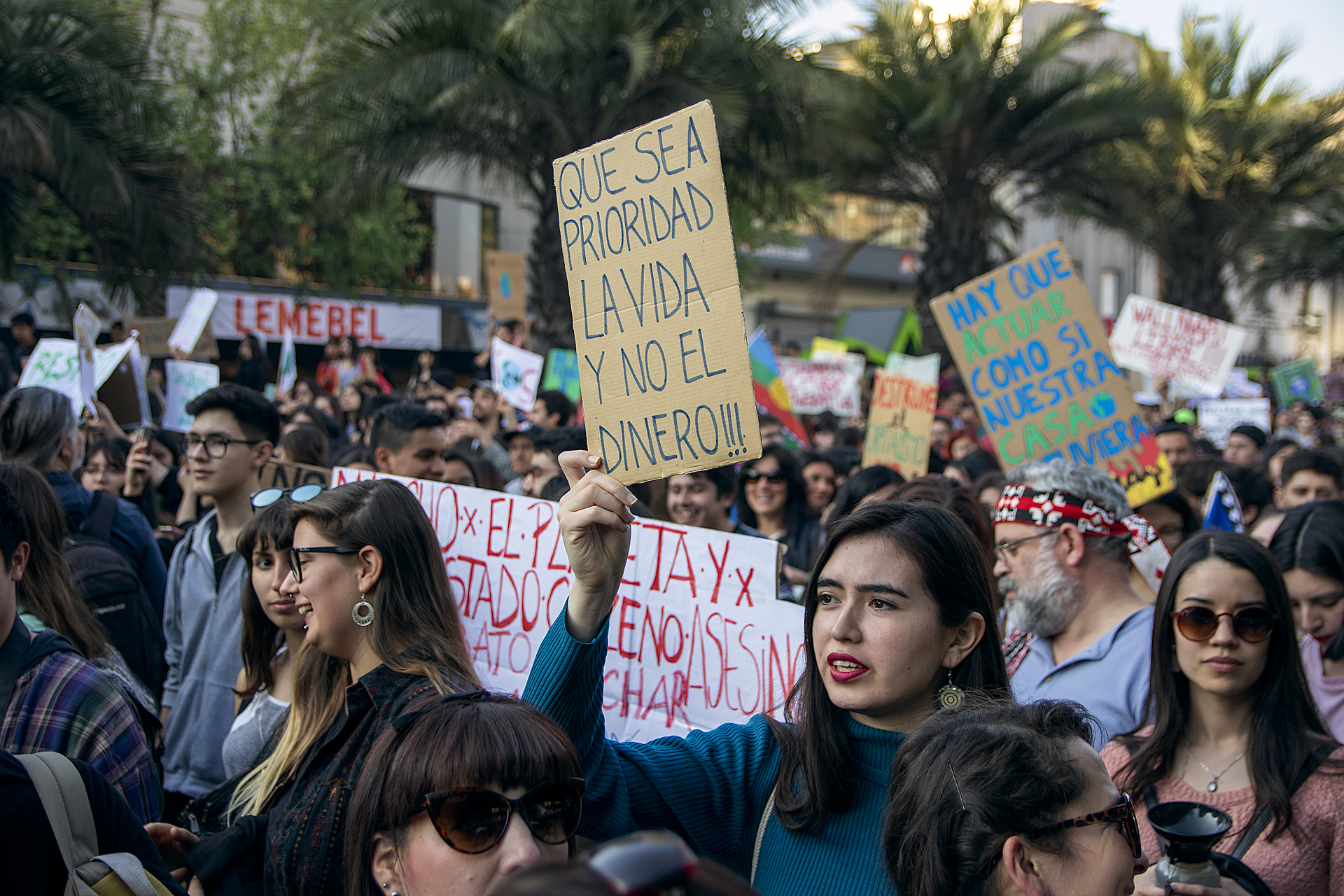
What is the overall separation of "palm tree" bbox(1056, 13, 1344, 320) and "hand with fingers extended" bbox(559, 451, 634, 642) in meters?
17.8

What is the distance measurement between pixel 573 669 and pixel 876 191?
625 inches

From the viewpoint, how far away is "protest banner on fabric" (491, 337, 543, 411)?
10711 mm

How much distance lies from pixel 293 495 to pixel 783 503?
337 centimetres

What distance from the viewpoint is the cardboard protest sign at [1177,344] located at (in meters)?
10.8

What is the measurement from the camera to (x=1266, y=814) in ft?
7.79

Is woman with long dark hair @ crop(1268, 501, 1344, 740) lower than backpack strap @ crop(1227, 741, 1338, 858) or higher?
higher

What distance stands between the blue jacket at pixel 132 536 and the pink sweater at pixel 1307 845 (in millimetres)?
3621

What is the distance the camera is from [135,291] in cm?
1251

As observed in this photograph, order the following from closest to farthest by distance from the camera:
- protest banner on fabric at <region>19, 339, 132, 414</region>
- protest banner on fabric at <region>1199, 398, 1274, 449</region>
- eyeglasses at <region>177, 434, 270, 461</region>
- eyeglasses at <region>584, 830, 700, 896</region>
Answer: eyeglasses at <region>584, 830, 700, 896</region> → eyeglasses at <region>177, 434, 270, 461</region> → protest banner on fabric at <region>19, 339, 132, 414</region> → protest banner on fabric at <region>1199, 398, 1274, 449</region>

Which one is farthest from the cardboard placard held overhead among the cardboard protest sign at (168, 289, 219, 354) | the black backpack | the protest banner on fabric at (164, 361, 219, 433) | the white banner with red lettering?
the white banner with red lettering

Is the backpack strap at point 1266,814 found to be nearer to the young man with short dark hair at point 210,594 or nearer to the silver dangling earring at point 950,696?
the silver dangling earring at point 950,696

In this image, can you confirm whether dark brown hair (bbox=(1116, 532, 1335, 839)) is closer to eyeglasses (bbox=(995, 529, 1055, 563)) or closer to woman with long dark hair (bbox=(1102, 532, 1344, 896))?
woman with long dark hair (bbox=(1102, 532, 1344, 896))

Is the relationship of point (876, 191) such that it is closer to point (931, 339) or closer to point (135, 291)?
point (931, 339)

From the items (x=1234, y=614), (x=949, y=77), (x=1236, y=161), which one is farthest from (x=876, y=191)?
(x=1234, y=614)
